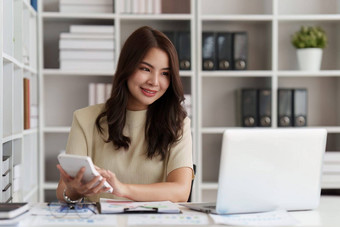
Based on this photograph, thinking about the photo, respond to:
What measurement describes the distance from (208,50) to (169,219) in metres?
2.25

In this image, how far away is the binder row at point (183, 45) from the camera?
3695mm

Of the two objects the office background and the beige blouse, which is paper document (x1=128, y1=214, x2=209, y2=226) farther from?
the office background

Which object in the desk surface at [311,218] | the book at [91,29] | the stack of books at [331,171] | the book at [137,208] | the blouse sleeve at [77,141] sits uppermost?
the book at [91,29]

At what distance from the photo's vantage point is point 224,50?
12.3 ft

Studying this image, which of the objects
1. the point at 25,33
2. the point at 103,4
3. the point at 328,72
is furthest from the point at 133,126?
the point at 328,72

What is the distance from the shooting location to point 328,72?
12.4 feet

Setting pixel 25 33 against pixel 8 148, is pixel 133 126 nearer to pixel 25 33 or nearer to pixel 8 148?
pixel 8 148

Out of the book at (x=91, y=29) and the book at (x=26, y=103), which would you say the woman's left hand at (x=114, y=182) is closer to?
the book at (x=26, y=103)

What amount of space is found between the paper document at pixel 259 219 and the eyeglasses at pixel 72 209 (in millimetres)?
388

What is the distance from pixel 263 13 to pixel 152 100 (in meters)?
2.09

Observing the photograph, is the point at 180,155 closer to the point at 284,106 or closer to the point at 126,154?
the point at 126,154

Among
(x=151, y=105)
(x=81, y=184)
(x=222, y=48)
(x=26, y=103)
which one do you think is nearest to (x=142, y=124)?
(x=151, y=105)

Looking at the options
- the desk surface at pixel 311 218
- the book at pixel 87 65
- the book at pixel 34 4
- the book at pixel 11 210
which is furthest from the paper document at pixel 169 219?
the book at pixel 34 4

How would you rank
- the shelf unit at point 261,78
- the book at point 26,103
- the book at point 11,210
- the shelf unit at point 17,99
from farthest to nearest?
1. the shelf unit at point 261,78
2. the book at point 26,103
3. the shelf unit at point 17,99
4. the book at point 11,210
